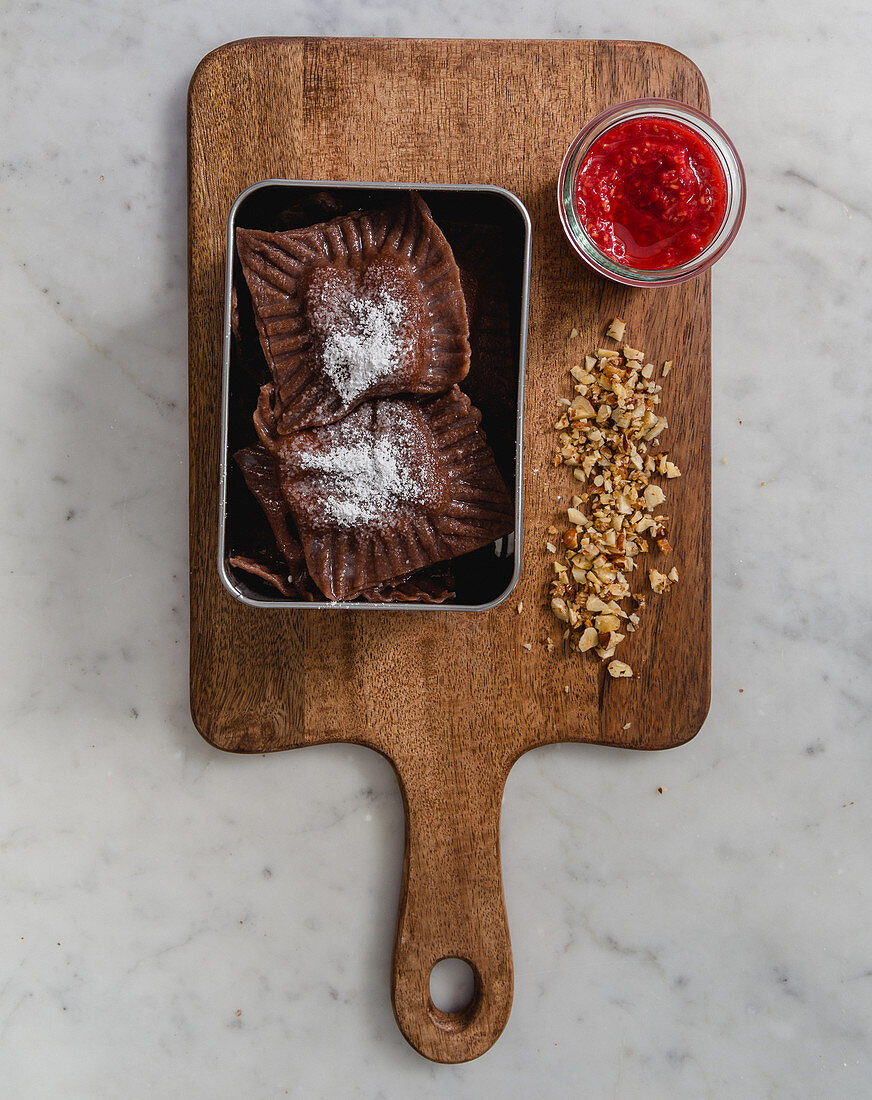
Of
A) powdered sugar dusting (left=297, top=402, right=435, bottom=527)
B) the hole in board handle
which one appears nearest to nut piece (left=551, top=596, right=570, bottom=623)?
powdered sugar dusting (left=297, top=402, right=435, bottom=527)

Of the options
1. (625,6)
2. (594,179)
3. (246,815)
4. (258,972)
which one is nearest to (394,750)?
(246,815)

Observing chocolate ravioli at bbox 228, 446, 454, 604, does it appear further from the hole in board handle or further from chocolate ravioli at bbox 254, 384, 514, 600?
the hole in board handle

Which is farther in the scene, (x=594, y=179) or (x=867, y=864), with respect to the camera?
(x=867, y=864)

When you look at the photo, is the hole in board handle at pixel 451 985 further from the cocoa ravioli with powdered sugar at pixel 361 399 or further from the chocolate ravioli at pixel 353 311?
the chocolate ravioli at pixel 353 311

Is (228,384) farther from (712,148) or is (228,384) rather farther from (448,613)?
(712,148)

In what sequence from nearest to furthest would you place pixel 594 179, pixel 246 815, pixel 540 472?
pixel 594 179 → pixel 540 472 → pixel 246 815

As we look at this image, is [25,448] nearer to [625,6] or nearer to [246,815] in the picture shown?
[246,815]

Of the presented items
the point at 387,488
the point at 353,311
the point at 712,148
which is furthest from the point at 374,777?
the point at 712,148
